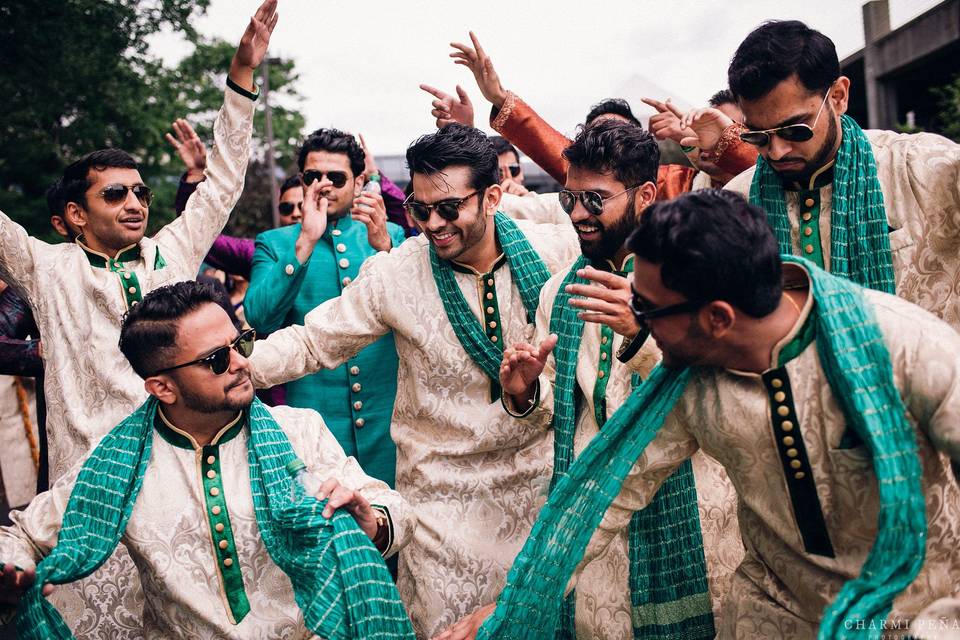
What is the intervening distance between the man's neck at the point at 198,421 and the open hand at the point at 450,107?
2.19m

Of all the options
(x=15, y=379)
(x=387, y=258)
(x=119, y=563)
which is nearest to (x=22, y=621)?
(x=119, y=563)

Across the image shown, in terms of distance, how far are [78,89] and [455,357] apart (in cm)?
1091

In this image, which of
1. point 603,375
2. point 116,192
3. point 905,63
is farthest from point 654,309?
point 905,63

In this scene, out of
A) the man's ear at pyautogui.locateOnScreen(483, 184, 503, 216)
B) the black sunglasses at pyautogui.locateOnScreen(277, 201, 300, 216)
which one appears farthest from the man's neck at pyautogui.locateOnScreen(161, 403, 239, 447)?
the black sunglasses at pyautogui.locateOnScreen(277, 201, 300, 216)

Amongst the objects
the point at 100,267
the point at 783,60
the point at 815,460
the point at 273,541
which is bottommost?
the point at 273,541

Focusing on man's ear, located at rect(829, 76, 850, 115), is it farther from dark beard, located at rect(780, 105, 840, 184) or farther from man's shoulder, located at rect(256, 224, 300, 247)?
man's shoulder, located at rect(256, 224, 300, 247)

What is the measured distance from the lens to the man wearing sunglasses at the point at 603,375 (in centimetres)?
371

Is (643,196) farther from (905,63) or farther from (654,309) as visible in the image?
(905,63)

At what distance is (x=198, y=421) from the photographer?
3.68 metres

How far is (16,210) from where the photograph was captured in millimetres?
14648

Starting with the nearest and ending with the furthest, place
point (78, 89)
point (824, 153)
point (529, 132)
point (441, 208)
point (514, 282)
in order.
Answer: point (824, 153) → point (441, 208) → point (514, 282) → point (529, 132) → point (78, 89)

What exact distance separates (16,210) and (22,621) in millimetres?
12819

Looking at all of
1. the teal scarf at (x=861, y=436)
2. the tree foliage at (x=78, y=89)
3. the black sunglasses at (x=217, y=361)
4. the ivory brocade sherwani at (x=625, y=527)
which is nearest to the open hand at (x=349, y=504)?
the black sunglasses at (x=217, y=361)

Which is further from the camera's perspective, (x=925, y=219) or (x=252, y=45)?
(x=252, y=45)
